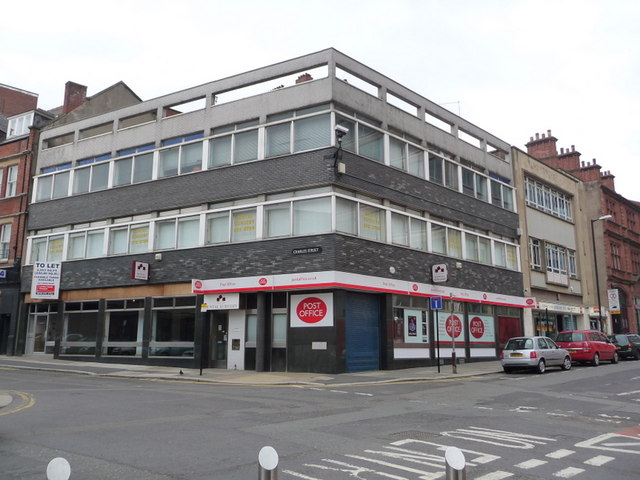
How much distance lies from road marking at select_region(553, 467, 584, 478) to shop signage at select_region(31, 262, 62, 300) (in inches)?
1082

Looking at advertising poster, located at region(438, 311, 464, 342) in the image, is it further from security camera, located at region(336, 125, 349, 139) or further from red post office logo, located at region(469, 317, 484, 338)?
security camera, located at region(336, 125, 349, 139)

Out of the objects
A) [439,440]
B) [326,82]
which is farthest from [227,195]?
[439,440]

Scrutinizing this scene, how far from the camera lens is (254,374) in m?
21.2

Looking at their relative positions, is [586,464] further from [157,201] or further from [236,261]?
[157,201]

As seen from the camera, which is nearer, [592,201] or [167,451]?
[167,451]

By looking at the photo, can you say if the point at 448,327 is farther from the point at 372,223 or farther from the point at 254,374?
the point at 254,374

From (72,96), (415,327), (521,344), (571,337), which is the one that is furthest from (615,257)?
(72,96)

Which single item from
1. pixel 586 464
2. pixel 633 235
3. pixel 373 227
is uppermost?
pixel 633 235

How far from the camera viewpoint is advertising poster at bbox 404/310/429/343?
24922 millimetres

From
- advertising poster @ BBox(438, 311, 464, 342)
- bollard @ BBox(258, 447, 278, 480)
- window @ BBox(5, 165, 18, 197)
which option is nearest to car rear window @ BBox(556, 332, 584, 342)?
advertising poster @ BBox(438, 311, 464, 342)

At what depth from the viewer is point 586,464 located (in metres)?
7.37

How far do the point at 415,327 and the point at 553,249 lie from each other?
1763 centimetres

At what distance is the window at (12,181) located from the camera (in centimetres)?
3291

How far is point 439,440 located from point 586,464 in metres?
2.16
